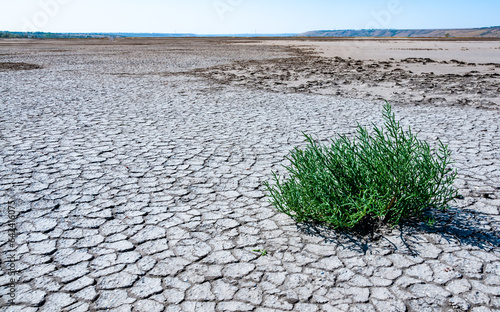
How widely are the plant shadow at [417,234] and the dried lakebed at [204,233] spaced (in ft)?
0.05

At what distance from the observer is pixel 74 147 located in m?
5.50

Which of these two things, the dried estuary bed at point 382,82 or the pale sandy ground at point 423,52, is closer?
the dried estuary bed at point 382,82

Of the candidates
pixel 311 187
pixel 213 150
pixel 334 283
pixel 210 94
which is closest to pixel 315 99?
pixel 210 94

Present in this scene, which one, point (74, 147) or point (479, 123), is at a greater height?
point (74, 147)

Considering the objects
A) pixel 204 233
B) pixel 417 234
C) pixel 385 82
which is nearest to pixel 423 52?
pixel 385 82

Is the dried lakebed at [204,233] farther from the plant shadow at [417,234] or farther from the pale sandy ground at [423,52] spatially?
the pale sandy ground at [423,52]

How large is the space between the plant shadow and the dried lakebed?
0.7 inches

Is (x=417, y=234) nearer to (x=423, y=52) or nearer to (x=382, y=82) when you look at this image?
(x=382, y=82)

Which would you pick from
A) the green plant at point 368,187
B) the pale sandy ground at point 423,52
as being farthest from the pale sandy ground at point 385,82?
the green plant at point 368,187

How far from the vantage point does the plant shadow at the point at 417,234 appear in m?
3.05

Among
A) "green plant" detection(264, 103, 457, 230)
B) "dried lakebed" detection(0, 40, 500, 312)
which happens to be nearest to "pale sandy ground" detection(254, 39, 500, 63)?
"dried lakebed" detection(0, 40, 500, 312)

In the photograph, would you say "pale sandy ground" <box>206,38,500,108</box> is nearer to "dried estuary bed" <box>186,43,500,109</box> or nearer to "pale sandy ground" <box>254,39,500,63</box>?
"dried estuary bed" <box>186,43,500,109</box>

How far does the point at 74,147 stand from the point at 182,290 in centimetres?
372

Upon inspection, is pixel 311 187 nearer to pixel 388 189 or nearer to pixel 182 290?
pixel 388 189
